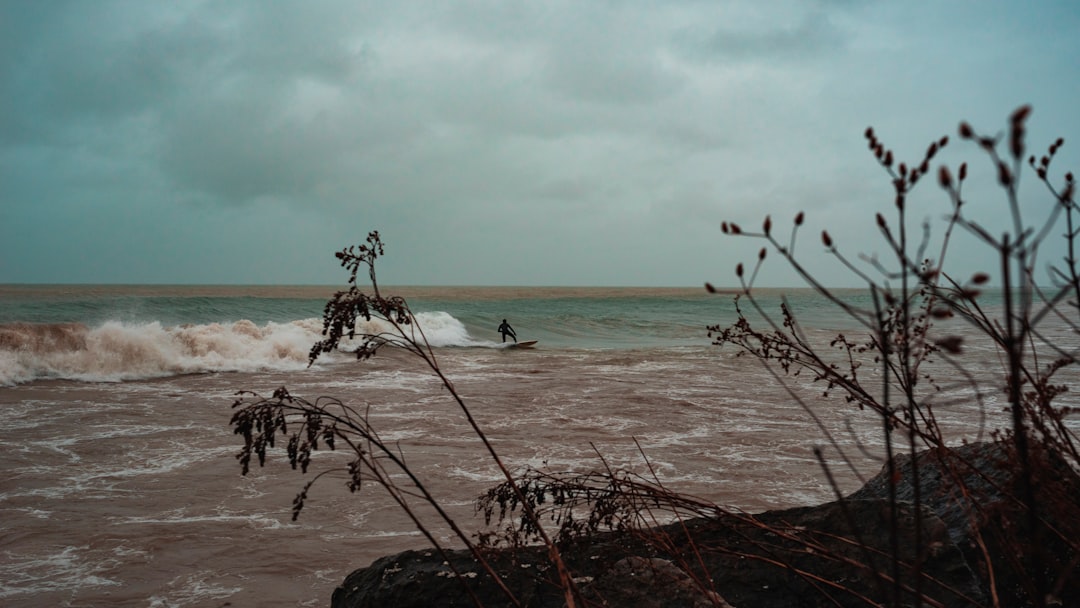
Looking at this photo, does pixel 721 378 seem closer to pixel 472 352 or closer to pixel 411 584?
pixel 472 352

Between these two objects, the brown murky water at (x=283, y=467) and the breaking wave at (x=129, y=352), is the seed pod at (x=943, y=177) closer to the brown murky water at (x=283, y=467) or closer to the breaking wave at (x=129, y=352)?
the brown murky water at (x=283, y=467)

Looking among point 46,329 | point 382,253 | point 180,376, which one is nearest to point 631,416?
point 382,253

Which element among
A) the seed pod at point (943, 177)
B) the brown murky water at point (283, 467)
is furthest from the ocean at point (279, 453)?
the seed pod at point (943, 177)

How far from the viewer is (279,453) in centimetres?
821

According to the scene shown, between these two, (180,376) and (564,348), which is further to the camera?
(564,348)

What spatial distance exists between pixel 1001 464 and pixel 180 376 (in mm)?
17450

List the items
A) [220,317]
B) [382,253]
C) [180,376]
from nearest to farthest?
[382,253] → [180,376] → [220,317]

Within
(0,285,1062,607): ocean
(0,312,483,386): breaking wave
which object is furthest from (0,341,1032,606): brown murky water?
(0,312,483,386): breaking wave

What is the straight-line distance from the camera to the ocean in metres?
4.95

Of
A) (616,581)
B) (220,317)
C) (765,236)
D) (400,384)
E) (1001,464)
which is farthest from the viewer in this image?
(220,317)

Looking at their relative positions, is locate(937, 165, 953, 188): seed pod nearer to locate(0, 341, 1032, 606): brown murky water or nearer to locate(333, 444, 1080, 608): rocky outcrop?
locate(0, 341, 1032, 606): brown murky water

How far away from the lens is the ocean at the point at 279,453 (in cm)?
495

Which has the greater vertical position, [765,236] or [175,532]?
[765,236]

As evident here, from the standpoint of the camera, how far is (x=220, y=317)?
38.2 m
